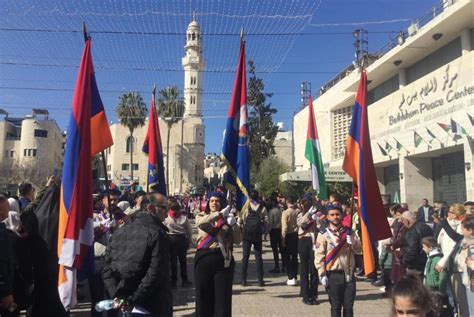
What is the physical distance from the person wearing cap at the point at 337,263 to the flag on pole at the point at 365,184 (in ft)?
0.67

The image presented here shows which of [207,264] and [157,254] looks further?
[207,264]

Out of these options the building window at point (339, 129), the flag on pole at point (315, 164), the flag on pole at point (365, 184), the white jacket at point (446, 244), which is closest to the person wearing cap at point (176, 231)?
the flag on pole at point (315, 164)

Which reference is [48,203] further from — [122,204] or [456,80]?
[456,80]

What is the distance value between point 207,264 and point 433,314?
10.2ft

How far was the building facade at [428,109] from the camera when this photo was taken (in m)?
17.0

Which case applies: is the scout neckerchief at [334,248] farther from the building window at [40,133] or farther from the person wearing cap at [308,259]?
the building window at [40,133]

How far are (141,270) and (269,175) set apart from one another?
33316 mm

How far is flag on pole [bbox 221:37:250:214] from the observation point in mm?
6309

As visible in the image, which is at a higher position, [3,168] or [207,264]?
[3,168]

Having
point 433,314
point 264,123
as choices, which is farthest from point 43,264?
point 264,123

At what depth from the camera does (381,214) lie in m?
5.67

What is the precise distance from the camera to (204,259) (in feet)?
17.0

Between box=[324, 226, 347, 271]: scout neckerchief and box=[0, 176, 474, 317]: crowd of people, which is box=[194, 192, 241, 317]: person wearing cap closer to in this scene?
box=[0, 176, 474, 317]: crowd of people

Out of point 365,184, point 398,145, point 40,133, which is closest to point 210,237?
point 365,184
